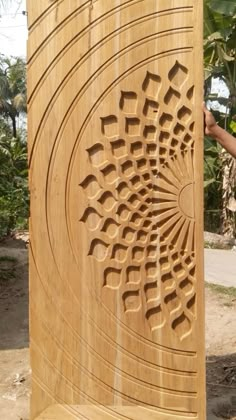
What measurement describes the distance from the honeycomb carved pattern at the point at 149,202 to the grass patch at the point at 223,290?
2.99m

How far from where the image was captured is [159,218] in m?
2.18

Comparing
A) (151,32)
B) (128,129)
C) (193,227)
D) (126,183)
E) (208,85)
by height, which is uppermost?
(208,85)

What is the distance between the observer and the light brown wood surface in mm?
2115

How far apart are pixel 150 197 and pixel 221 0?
5.32m

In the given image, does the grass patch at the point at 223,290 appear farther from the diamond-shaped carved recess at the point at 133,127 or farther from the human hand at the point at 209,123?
the diamond-shaped carved recess at the point at 133,127

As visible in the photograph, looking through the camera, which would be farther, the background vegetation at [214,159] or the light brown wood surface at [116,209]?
the background vegetation at [214,159]

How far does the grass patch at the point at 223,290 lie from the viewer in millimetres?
5080

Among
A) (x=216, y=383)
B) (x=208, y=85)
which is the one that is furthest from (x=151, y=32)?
(x=208, y=85)

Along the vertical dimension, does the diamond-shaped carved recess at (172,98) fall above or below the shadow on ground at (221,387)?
above

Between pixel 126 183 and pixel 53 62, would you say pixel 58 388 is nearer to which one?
pixel 126 183

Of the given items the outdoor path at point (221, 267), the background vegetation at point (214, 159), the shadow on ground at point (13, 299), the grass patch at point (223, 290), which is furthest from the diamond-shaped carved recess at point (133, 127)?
the background vegetation at point (214, 159)

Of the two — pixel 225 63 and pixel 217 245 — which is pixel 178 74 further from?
pixel 217 245

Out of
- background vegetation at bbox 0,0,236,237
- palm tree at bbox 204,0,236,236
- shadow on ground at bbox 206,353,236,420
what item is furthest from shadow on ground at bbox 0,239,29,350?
palm tree at bbox 204,0,236,236

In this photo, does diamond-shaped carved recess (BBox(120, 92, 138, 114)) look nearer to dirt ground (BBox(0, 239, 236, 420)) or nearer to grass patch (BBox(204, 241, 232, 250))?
dirt ground (BBox(0, 239, 236, 420))
